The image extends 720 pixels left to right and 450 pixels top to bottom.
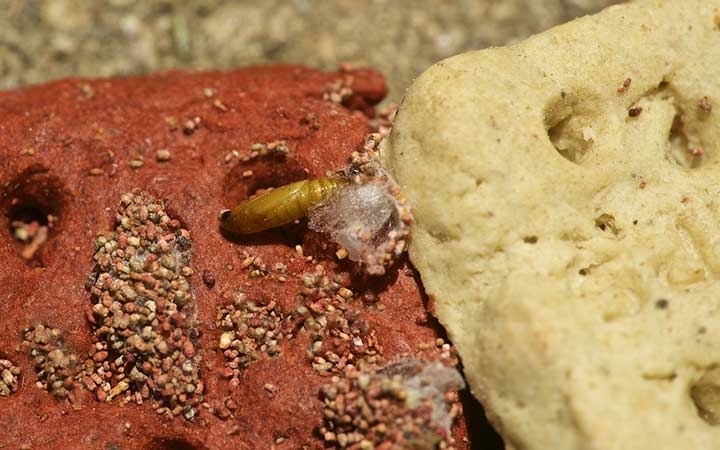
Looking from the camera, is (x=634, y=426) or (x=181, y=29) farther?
(x=181, y=29)

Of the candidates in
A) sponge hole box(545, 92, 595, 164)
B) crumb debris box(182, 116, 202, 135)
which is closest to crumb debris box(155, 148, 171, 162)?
crumb debris box(182, 116, 202, 135)

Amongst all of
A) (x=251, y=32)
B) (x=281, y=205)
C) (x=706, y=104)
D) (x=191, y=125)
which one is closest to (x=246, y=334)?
(x=281, y=205)

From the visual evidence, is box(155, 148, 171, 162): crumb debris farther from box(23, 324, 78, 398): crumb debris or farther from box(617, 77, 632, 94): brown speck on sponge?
box(617, 77, 632, 94): brown speck on sponge

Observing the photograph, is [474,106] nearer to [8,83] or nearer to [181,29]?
[181,29]

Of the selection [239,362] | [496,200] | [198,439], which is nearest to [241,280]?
[239,362]

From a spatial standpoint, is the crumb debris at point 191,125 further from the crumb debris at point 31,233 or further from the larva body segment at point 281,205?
the crumb debris at point 31,233
